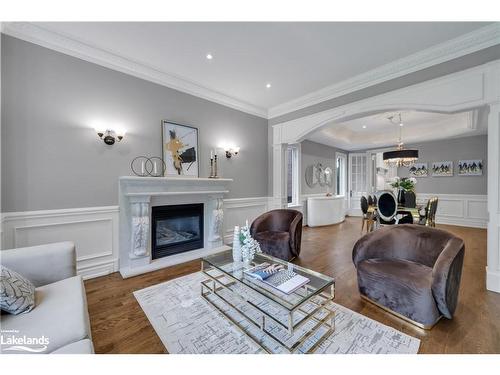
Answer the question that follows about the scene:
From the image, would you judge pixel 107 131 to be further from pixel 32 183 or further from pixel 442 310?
pixel 442 310

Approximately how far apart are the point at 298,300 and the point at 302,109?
3663mm

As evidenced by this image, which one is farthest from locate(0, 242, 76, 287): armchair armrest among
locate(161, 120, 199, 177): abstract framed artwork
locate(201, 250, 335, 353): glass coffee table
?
locate(161, 120, 199, 177): abstract framed artwork

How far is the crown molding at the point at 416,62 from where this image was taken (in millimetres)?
2332

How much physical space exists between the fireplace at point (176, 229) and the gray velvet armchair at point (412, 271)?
8.69 ft

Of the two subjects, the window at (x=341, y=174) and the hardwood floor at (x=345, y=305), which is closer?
the hardwood floor at (x=345, y=305)

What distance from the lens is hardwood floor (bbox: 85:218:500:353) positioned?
1.61 m

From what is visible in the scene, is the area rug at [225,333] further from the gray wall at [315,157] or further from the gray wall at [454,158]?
the gray wall at [454,158]

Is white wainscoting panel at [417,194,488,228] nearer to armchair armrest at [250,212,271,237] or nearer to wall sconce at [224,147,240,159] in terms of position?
armchair armrest at [250,212,271,237]

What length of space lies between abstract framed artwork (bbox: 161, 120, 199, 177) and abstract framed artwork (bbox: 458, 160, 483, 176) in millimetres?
7639

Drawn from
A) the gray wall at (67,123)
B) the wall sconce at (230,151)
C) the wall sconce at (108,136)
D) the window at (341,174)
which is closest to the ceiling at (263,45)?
the gray wall at (67,123)

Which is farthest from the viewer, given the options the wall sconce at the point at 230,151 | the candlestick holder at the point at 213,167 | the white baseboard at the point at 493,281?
the wall sconce at the point at 230,151

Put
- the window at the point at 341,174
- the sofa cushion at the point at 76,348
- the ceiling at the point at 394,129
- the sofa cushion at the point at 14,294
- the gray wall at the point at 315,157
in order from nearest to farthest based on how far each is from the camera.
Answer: the sofa cushion at the point at 76,348 < the sofa cushion at the point at 14,294 < the ceiling at the point at 394,129 < the gray wall at the point at 315,157 < the window at the point at 341,174
